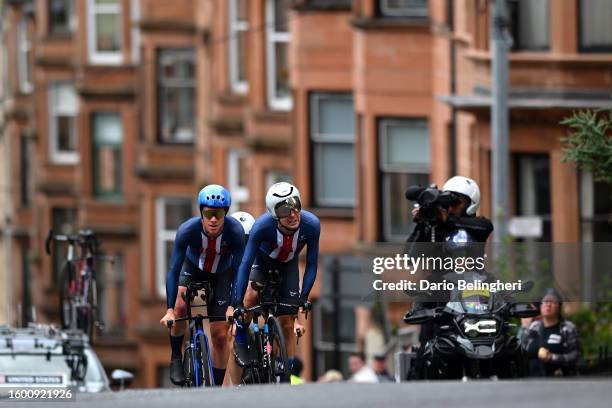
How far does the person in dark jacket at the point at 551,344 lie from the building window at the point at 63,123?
40.0m

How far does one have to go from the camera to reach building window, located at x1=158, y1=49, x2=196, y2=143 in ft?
189

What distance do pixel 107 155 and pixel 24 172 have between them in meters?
8.54

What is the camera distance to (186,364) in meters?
22.3

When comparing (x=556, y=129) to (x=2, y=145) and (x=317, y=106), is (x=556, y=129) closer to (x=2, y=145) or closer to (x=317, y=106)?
(x=317, y=106)

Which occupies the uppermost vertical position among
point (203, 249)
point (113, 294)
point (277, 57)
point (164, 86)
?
point (277, 57)

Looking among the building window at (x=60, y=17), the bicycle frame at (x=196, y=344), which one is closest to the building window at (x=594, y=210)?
the bicycle frame at (x=196, y=344)

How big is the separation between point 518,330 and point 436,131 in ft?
49.1

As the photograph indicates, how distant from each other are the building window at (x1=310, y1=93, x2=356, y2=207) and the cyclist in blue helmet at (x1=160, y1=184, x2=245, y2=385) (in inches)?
805

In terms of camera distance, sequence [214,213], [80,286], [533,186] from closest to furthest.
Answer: [214,213] < [80,286] < [533,186]

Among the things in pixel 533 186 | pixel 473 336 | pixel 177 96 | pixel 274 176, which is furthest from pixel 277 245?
pixel 177 96

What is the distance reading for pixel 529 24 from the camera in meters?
36.3

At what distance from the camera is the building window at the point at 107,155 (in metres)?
61.1

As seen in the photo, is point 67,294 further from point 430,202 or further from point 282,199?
point 430,202

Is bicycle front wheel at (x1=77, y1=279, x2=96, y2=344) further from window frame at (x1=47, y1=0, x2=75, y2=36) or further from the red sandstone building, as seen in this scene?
window frame at (x1=47, y1=0, x2=75, y2=36)
